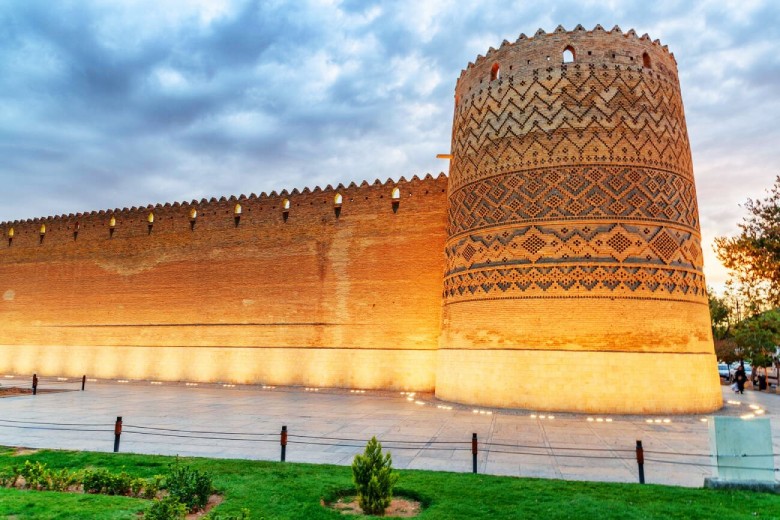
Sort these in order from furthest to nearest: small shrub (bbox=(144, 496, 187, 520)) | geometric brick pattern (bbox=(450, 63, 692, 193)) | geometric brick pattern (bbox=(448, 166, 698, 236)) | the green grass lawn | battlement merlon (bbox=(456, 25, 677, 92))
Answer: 1. battlement merlon (bbox=(456, 25, 677, 92))
2. geometric brick pattern (bbox=(450, 63, 692, 193))
3. geometric brick pattern (bbox=(448, 166, 698, 236))
4. the green grass lawn
5. small shrub (bbox=(144, 496, 187, 520))

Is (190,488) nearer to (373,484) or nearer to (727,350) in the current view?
(373,484)

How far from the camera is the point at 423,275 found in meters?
14.0

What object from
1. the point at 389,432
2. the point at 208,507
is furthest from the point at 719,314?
the point at 208,507

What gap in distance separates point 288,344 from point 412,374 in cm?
402

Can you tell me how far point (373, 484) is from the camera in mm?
4078

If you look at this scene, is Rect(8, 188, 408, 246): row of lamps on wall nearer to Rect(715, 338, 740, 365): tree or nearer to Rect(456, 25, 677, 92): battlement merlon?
Rect(456, 25, 677, 92): battlement merlon

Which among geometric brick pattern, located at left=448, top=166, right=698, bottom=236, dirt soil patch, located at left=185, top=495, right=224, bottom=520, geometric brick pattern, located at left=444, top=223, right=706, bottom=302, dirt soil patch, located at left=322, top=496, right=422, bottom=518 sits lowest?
dirt soil patch, located at left=185, top=495, right=224, bottom=520

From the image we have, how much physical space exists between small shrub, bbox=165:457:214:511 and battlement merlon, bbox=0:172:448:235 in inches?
440

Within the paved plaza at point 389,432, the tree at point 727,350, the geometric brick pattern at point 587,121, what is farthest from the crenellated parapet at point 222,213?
the tree at point 727,350

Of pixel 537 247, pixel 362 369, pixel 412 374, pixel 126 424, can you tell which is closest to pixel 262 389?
pixel 362 369

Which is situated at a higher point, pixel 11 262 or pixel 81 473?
pixel 11 262

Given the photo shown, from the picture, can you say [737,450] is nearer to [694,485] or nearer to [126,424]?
[694,485]

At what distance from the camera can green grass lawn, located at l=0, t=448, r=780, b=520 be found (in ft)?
12.8

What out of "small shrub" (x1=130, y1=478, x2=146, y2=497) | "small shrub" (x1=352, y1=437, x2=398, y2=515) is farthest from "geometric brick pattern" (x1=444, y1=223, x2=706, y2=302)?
"small shrub" (x1=130, y1=478, x2=146, y2=497)
